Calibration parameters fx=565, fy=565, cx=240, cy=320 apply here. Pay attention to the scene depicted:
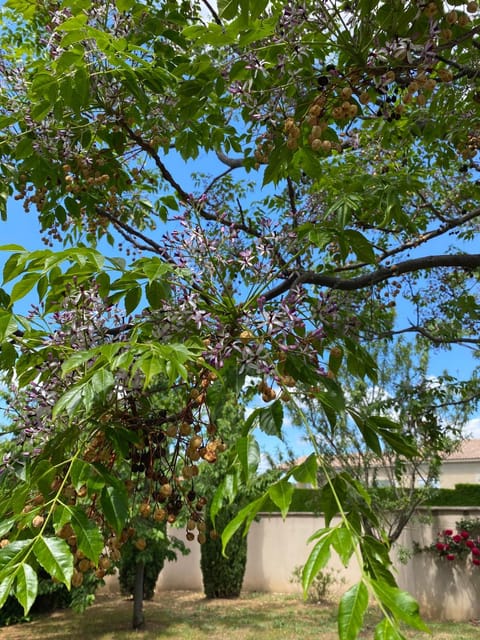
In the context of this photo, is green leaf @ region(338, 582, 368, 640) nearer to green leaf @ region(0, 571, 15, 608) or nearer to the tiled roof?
green leaf @ region(0, 571, 15, 608)

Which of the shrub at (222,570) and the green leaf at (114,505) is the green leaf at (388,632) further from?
the shrub at (222,570)

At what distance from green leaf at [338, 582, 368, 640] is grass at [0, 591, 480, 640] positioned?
8258 mm

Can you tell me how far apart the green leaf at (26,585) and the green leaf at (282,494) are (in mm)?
581

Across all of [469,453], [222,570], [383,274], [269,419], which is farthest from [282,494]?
[469,453]

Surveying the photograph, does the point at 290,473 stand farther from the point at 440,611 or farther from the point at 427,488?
the point at 440,611

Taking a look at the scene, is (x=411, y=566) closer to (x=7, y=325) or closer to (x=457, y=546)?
(x=457, y=546)

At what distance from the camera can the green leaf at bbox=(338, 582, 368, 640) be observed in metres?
1.07

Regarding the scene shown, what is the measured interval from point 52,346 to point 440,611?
33.4 feet

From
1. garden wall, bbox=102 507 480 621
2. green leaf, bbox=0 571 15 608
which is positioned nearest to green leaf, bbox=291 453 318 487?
green leaf, bbox=0 571 15 608

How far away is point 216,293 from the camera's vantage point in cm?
192

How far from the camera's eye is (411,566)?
1026 cm

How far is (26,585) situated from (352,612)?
0.74m

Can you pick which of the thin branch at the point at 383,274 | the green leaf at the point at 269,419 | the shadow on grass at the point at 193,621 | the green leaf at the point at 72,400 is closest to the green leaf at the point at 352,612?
the green leaf at the point at 269,419

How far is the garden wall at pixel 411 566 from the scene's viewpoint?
9.78 m
